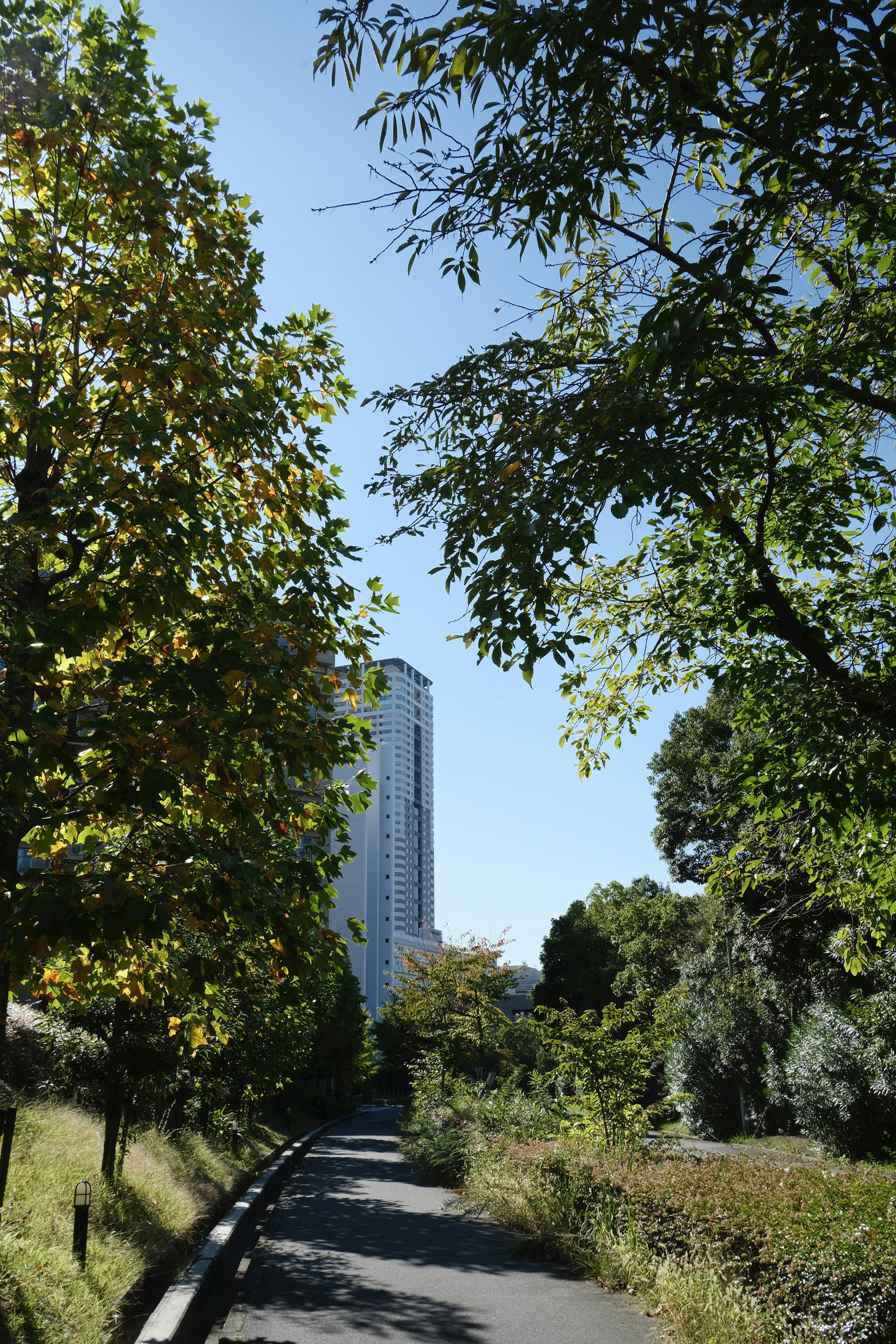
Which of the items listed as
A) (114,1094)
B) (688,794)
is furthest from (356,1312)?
(688,794)

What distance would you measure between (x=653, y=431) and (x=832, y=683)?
216 cm

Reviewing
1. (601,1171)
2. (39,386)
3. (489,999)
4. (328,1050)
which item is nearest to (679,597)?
(39,386)

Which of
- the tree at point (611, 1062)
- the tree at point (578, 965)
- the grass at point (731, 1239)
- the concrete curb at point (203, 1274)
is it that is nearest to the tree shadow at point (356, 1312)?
the concrete curb at point (203, 1274)

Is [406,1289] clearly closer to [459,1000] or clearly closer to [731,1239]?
[731,1239]

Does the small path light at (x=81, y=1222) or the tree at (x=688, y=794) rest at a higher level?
the tree at (x=688, y=794)

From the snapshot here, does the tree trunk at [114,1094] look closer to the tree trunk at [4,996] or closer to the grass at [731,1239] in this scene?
the grass at [731,1239]

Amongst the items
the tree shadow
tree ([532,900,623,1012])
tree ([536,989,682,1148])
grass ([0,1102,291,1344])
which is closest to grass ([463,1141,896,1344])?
tree ([536,989,682,1148])

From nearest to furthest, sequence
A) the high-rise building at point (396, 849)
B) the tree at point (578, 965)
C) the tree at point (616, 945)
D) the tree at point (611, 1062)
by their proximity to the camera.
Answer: the tree at point (611, 1062), the tree at point (616, 945), the tree at point (578, 965), the high-rise building at point (396, 849)

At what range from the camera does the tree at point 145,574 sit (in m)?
4.37

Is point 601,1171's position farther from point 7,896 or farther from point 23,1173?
point 7,896

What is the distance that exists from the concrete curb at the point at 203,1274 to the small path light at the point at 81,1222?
0.72 metres

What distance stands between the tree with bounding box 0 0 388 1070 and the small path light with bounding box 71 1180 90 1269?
2.17 metres

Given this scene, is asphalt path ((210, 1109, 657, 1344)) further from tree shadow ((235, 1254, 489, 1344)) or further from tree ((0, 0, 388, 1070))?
tree ((0, 0, 388, 1070))

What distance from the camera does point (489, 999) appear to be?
90.8 ft
